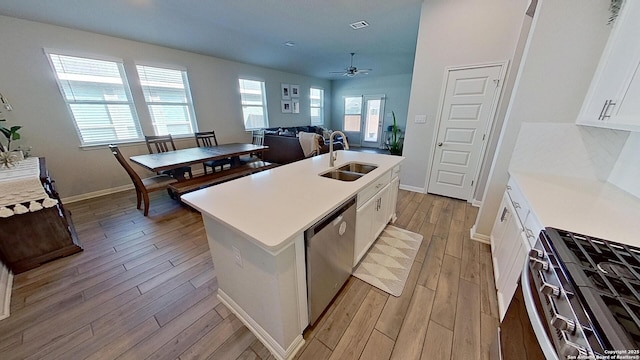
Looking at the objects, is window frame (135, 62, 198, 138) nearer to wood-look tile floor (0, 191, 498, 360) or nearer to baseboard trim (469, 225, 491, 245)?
wood-look tile floor (0, 191, 498, 360)

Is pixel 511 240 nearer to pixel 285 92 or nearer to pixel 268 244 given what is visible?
pixel 268 244

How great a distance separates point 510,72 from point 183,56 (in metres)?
5.58

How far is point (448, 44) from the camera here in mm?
2844

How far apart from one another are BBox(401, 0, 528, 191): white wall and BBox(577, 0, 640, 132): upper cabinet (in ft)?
5.01

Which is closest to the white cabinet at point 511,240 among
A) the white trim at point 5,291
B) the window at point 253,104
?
the white trim at point 5,291

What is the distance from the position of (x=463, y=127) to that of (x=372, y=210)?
2.29 metres

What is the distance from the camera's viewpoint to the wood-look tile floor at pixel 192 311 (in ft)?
4.05

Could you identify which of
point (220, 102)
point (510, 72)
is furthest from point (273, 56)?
point (510, 72)

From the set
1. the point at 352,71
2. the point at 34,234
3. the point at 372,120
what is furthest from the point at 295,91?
the point at 34,234

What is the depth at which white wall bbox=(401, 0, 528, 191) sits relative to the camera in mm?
2504

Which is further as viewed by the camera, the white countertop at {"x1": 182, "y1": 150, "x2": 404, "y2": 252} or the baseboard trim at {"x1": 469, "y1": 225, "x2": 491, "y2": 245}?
the baseboard trim at {"x1": 469, "y1": 225, "x2": 491, "y2": 245}

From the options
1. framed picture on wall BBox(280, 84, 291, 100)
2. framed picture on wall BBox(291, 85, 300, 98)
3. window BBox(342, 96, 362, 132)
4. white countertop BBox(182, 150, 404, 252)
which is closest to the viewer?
white countertop BBox(182, 150, 404, 252)

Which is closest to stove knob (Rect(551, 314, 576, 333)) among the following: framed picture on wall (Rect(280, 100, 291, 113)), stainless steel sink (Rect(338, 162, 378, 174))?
stainless steel sink (Rect(338, 162, 378, 174))

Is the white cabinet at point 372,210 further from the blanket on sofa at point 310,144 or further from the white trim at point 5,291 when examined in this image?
the white trim at point 5,291
